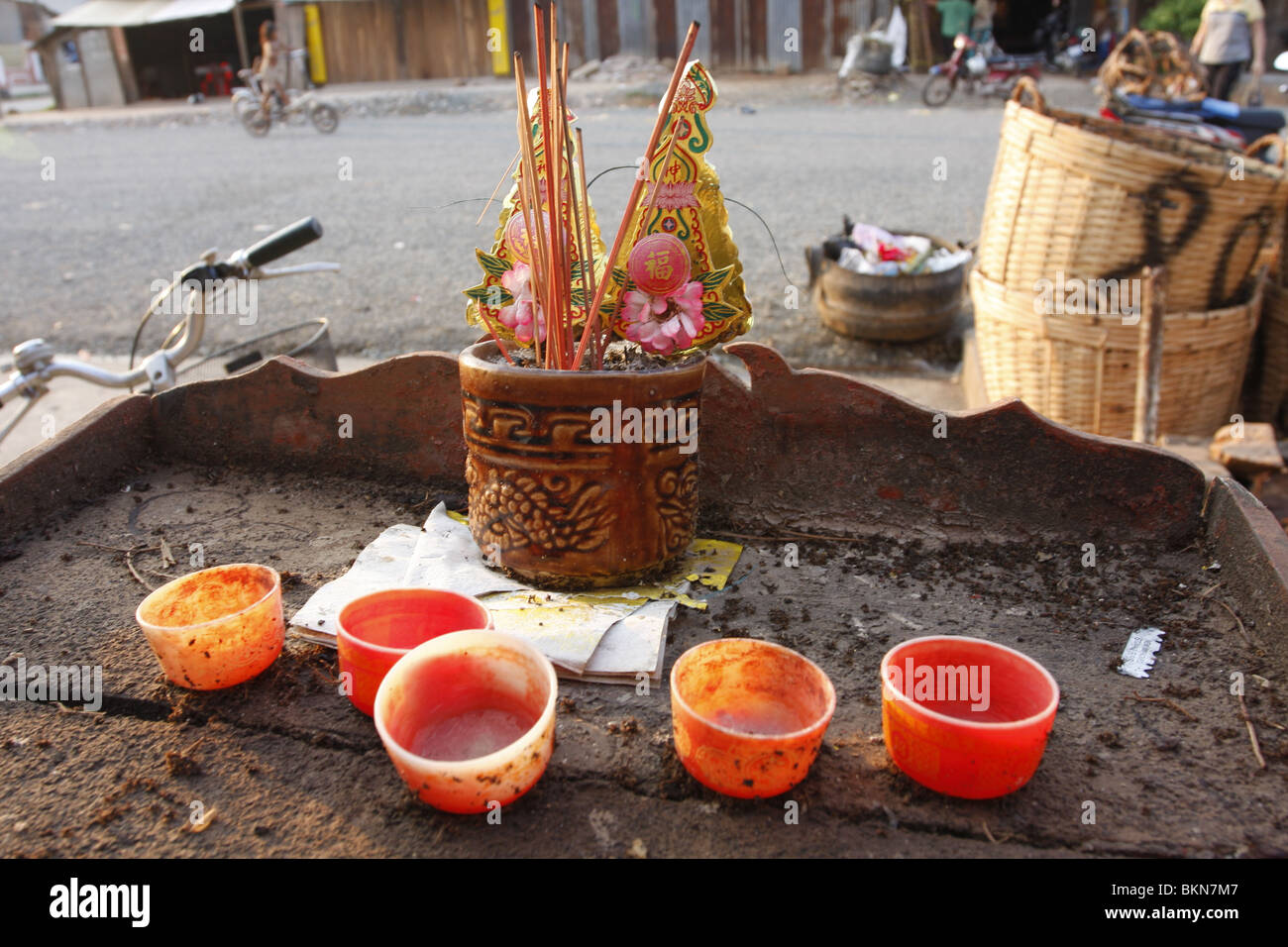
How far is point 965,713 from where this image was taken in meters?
1.51

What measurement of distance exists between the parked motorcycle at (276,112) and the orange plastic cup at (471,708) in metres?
12.4

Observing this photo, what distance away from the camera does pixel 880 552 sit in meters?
2.06

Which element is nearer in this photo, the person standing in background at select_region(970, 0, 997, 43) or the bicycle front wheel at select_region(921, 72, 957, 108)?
the bicycle front wheel at select_region(921, 72, 957, 108)

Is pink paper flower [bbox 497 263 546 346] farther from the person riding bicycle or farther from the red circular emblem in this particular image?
the person riding bicycle

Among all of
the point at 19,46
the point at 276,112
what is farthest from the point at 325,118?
the point at 19,46

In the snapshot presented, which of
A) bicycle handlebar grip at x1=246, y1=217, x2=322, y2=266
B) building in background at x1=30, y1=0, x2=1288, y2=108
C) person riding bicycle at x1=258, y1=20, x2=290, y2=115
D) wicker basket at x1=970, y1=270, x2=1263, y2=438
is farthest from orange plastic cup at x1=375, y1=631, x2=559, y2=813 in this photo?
building in background at x1=30, y1=0, x2=1288, y2=108

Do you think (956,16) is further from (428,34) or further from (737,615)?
(737,615)

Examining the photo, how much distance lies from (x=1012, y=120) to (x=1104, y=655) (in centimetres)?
262

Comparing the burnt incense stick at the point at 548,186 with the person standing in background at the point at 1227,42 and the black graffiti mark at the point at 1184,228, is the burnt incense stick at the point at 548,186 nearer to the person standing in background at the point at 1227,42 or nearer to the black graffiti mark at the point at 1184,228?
the black graffiti mark at the point at 1184,228

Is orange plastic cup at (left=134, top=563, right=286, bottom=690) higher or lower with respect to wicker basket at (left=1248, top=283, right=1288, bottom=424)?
higher

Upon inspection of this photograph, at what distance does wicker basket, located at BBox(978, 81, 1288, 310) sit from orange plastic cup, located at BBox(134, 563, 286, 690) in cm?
304

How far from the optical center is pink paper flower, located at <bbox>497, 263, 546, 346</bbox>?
6.18ft

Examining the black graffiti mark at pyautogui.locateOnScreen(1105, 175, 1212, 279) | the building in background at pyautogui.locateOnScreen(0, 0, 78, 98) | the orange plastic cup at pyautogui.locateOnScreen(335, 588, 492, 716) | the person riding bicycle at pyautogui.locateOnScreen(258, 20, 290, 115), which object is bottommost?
the orange plastic cup at pyautogui.locateOnScreen(335, 588, 492, 716)

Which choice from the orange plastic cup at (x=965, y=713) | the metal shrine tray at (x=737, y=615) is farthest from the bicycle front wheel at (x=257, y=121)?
the orange plastic cup at (x=965, y=713)
